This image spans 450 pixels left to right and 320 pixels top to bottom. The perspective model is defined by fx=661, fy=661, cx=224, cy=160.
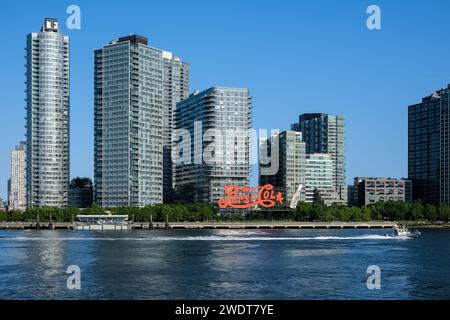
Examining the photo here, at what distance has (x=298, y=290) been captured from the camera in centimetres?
5431

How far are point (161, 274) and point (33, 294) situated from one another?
1645 cm

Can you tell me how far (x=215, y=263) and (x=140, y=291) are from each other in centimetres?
2488

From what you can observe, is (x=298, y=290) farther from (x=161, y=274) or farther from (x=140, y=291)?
(x=161, y=274)

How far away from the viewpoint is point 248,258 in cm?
8506

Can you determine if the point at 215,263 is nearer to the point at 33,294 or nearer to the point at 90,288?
the point at 90,288
